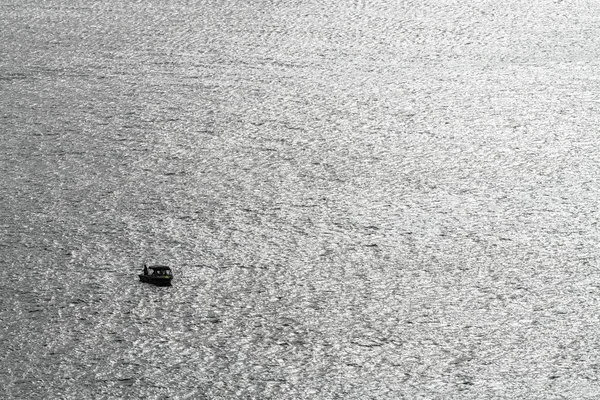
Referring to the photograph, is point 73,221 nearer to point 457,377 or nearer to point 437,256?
point 437,256

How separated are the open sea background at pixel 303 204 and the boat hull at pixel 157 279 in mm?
31

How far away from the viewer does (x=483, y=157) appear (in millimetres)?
4012

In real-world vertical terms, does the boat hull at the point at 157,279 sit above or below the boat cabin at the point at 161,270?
below

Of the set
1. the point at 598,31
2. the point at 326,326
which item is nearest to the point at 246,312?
the point at 326,326

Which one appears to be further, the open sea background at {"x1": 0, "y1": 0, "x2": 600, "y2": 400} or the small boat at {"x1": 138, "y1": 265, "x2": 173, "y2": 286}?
the small boat at {"x1": 138, "y1": 265, "x2": 173, "y2": 286}

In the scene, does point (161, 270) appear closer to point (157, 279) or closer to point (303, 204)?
point (157, 279)

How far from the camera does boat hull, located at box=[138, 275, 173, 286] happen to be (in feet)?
9.89

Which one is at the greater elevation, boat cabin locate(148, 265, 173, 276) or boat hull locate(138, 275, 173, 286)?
boat cabin locate(148, 265, 173, 276)

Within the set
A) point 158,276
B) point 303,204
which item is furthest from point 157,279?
point 303,204

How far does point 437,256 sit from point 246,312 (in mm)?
675

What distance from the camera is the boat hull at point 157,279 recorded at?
301 cm

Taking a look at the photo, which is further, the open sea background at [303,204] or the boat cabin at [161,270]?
the boat cabin at [161,270]

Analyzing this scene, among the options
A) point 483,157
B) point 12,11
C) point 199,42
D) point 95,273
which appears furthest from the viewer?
point 12,11

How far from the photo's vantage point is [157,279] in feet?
9.91
